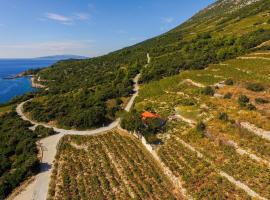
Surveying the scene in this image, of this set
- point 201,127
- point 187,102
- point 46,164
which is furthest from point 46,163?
point 187,102

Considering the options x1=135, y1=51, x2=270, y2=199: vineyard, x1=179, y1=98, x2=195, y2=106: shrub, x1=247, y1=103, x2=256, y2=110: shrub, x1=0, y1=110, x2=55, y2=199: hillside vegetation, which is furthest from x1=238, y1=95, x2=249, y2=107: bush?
x1=0, y1=110, x2=55, y2=199: hillside vegetation

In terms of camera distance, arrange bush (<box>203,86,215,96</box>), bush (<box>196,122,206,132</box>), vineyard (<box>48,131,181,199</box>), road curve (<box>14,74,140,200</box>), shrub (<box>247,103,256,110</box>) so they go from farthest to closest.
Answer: bush (<box>203,86,215,96</box>) → shrub (<box>247,103,256,110</box>) → bush (<box>196,122,206,132</box>) → road curve (<box>14,74,140,200</box>) → vineyard (<box>48,131,181,199</box>)

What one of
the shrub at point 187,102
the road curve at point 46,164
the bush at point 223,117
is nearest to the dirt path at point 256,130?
the bush at point 223,117

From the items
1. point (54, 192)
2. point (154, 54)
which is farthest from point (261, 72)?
point (154, 54)

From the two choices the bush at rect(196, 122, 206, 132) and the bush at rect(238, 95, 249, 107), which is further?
the bush at rect(238, 95, 249, 107)

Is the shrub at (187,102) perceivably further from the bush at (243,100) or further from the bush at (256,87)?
the bush at (256,87)

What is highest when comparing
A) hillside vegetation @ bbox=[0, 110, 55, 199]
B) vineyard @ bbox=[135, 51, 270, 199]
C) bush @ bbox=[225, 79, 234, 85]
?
bush @ bbox=[225, 79, 234, 85]

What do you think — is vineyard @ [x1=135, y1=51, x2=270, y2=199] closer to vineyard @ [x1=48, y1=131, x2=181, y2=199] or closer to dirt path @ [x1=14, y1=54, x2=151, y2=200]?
vineyard @ [x1=48, y1=131, x2=181, y2=199]

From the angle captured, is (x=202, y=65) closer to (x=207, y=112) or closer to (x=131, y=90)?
(x=131, y=90)
